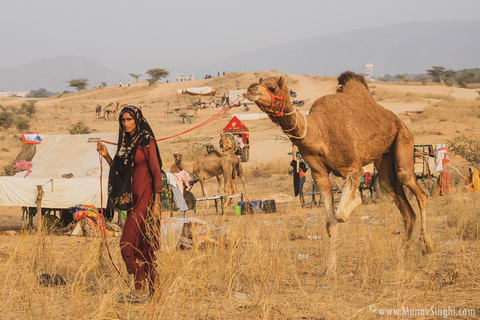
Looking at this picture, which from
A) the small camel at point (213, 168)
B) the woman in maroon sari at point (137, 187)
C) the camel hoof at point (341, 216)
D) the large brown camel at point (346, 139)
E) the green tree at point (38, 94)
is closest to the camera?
the woman in maroon sari at point (137, 187)

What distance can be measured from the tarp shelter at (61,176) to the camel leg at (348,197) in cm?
588

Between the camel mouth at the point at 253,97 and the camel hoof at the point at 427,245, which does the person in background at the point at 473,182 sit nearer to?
the camel hoof at the point at 427,245

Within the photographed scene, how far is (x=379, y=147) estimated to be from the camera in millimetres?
6707

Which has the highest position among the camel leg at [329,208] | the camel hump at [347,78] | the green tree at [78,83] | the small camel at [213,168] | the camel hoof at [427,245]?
the green tree at [78,83]

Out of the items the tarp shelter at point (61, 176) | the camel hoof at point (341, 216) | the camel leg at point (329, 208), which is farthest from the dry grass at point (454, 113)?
the camel hoof at point (341, 216)

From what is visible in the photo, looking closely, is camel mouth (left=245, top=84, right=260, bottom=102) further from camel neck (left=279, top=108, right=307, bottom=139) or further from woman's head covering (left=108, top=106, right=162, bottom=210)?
woman's head covering (left=108, top=106, right=162, bottom=210)

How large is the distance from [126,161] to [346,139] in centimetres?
251

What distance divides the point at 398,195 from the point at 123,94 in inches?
2529

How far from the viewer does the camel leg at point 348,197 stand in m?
5.67

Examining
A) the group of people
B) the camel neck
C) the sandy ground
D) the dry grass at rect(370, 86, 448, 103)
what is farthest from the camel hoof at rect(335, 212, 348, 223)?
the dry grass at rect(370, 86, 448, 103)

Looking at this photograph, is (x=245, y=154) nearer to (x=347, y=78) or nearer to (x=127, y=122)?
(x=347, y=78)

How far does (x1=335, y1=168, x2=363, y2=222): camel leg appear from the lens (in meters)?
5.67

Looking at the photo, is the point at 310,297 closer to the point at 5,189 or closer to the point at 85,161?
the point at 5,189

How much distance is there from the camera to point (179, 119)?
41906 mm
